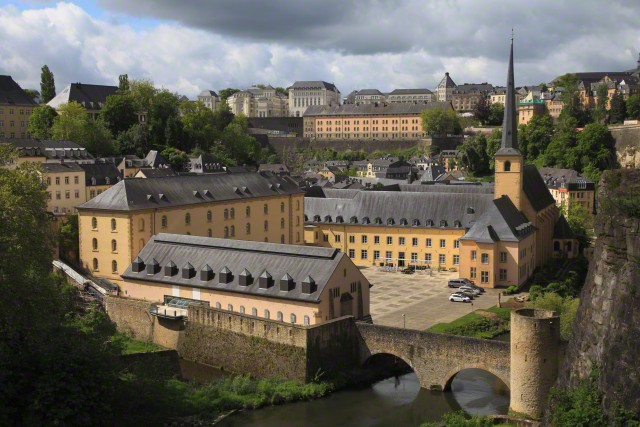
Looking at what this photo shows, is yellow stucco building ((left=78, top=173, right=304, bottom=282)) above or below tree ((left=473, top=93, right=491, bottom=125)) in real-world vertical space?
below

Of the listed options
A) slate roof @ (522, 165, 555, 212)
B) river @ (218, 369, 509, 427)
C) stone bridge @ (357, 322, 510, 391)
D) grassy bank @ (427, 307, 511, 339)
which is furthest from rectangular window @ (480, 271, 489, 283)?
stone bridge @ (357, 322, 510, 391)

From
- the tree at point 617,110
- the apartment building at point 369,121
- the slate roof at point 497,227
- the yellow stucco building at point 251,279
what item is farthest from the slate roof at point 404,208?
the apartment building at point 369,121

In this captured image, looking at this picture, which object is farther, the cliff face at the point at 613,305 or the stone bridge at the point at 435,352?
the stone bridge at the point at 435,352

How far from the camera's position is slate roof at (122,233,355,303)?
1549 inches

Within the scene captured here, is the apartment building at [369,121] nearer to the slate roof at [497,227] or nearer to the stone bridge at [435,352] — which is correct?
the slate roof at [497,227]

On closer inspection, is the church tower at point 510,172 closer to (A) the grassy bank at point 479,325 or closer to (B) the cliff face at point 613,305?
(A) the grassy bank at point 479,325

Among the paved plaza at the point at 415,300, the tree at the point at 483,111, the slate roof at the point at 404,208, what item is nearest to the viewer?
the paved plaza at the point at 415,300

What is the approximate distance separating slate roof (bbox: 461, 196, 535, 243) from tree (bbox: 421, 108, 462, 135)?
9247 centimetres

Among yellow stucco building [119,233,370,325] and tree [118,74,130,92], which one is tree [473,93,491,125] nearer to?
tree [118,74,130,92]

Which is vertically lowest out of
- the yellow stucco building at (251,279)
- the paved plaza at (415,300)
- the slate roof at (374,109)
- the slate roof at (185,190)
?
the paved plaza at (415,300)

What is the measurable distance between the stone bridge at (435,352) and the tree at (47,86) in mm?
91507

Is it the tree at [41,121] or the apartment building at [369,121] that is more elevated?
the apartment building at [369,121]

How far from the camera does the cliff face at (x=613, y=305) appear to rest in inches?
860

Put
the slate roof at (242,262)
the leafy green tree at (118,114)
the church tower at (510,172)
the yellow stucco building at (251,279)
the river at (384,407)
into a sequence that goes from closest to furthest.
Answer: the river at (384,407)
the yellow stucco building at (251,279)
the slate roof at (242,262)
the church tower at (510,172)
the leafy green tree at (118,114)
